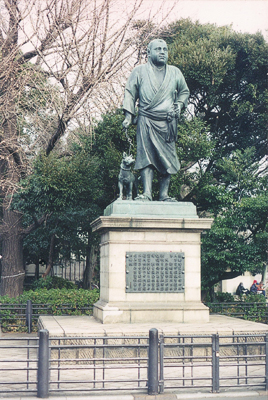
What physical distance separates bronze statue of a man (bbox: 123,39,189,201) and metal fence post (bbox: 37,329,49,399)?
4.88m

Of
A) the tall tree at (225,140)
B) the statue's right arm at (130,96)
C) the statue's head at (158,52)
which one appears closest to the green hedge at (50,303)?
the tall tree at (225,140)

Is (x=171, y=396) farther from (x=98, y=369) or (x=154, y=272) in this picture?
(x=154, y=272)

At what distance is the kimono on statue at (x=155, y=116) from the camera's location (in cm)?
1136

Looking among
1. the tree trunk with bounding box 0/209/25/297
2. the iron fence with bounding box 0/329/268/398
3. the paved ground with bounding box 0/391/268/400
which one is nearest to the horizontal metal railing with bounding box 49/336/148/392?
the iron fence with bounding box 0/329/268/398

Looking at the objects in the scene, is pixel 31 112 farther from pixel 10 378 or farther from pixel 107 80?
pixel 10 378

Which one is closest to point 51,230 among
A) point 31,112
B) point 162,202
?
point 31,112

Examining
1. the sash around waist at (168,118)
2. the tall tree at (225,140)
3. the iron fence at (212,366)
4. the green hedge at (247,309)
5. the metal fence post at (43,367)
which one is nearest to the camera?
the metal fence post at (43,367)

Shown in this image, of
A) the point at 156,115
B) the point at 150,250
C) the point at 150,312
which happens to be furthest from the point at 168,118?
the point at 150,312

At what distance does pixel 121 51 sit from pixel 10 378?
1205 cm

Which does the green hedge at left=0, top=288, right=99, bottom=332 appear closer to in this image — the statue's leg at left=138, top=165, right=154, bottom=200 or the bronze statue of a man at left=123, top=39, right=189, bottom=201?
the statue's leg at left=138, top=165, right=154, bottom=200

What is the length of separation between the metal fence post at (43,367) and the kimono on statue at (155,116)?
17.3 feet

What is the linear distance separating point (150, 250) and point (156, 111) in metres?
2.91

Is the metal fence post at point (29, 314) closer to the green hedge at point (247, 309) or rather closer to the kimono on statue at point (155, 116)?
the green hedge at point (247, 309)

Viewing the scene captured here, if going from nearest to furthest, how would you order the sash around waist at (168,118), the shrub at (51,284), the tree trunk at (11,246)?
the sash around waist at (168,118)
the tree trunk at (11,246)
the shrub at (51,284)
